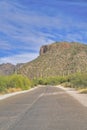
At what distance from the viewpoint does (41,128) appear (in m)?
13.5

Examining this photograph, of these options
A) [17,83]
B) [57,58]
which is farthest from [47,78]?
[17,83]

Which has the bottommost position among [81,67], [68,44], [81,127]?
[81,127]

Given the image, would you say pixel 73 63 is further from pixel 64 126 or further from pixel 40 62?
pixel 64 126

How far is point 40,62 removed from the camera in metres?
174

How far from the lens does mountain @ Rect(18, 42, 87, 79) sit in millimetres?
165250

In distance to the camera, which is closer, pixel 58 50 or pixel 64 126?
pixel 64 126

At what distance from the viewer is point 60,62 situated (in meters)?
167

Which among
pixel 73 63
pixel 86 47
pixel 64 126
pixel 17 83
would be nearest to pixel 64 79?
pixel 73 63

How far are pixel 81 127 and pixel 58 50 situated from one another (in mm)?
168516

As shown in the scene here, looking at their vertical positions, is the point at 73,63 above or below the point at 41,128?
above

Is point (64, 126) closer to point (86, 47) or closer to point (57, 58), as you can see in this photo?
point (57, 58)

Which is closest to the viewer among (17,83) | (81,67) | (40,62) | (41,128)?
(41,128)

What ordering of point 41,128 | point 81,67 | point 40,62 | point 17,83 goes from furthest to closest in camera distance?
point 40,62 < point 81,67 < point 17,83 < point 41,128

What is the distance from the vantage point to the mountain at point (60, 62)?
165m
